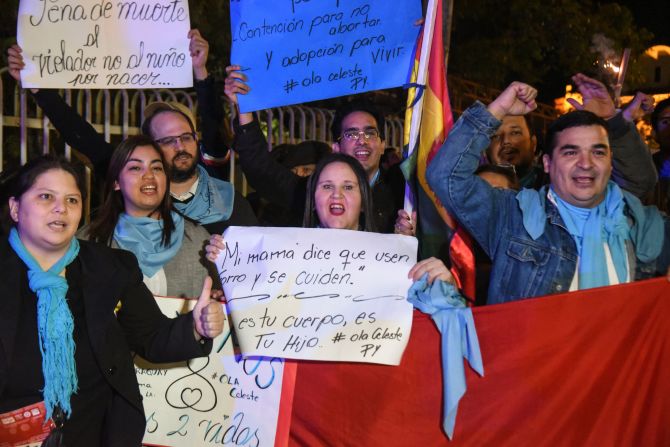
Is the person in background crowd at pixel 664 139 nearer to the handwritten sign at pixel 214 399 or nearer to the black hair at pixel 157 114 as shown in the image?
the black hair at pixel 157 114

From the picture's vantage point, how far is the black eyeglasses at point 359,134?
4.63 metres

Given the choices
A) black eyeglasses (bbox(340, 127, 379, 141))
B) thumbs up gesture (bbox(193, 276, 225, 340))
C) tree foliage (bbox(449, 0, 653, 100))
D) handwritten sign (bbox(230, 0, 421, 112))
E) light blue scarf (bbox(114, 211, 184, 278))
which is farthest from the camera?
tree foliage (bbox(449, 0, 653, 100))

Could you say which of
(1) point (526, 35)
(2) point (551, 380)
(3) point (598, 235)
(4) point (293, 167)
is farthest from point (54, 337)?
(1) point (526, 35)

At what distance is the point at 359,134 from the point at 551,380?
188 cm

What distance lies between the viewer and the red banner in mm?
3326

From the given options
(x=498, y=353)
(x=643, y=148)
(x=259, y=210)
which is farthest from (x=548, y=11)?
(x=498, y=353)

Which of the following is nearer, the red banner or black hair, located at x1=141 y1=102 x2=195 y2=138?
the red banner

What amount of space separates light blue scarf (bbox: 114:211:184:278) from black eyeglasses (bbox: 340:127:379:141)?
1.18 m

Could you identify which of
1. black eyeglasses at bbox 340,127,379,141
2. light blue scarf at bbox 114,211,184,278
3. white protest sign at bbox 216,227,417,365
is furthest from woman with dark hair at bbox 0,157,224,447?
black eyeglasses at bbox 340,127,379,141

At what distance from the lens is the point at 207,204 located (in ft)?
14.4

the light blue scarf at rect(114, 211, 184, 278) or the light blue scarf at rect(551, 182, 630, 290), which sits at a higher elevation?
the light blue scarf at rect(551, 182, 630, 290)

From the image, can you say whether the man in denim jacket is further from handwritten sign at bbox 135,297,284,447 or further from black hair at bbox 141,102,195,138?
black hair at bbox 141,102,195,138

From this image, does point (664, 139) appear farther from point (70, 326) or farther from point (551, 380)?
point (70, 326)

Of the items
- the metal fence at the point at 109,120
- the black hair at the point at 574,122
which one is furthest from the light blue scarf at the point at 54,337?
the metal fence at the point at 109,120
